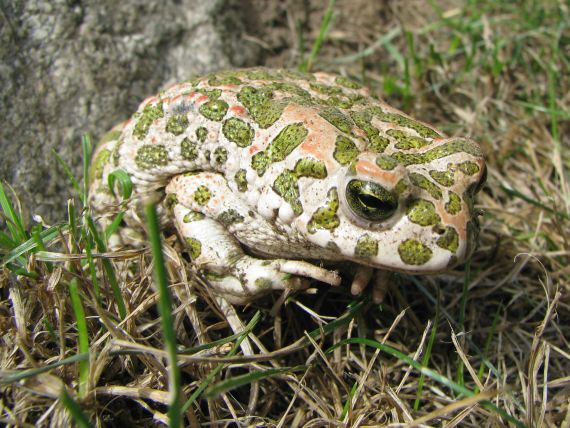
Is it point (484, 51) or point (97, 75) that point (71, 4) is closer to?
point (97, 75)

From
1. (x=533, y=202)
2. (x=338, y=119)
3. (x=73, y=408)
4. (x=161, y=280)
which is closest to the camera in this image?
(x=161, y=280)

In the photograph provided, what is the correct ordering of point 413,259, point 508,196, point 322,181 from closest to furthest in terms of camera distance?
point 413,259, point 322,181, point 508,196

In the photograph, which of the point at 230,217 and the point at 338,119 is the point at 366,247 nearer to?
the point at 338,119

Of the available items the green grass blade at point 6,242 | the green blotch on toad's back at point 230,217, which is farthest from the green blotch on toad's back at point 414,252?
the green grass blade at point 6,242

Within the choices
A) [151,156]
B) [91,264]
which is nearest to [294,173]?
[151,156]

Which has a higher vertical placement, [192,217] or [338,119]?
[338,119]

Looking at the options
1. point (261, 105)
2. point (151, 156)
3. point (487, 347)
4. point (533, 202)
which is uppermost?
point (261, 105)

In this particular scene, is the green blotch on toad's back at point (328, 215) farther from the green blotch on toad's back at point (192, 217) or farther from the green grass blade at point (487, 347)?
the green grass blade at point (487, 347)

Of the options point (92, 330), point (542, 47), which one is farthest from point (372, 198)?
point (542, 47)
